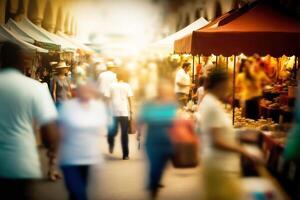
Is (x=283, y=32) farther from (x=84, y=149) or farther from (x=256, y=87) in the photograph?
(x=84, y=149)

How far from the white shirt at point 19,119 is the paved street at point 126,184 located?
11.1 feet

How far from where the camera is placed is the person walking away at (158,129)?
24.5 ft

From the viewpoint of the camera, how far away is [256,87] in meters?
12.7

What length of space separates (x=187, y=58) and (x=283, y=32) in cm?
1108

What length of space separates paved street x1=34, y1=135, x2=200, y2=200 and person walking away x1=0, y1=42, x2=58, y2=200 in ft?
11.0

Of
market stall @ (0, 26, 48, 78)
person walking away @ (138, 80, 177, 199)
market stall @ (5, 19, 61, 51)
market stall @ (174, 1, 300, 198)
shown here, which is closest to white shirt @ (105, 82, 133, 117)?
market stall @ (174, 1, 300, 198)

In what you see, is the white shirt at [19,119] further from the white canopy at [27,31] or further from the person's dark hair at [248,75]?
the white canopy at [27,31]

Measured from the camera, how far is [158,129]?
747 centimetres

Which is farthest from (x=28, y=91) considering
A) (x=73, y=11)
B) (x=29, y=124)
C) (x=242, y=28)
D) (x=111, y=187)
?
(x=73, y=11)

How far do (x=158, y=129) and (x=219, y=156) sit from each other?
7.90 feet

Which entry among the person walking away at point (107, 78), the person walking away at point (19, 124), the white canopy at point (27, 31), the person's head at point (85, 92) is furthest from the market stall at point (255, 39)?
the white canopy at point (27, 31)

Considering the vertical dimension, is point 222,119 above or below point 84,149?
above

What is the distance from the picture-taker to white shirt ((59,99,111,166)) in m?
6.16

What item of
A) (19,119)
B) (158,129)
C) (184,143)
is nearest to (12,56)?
(19,119)
